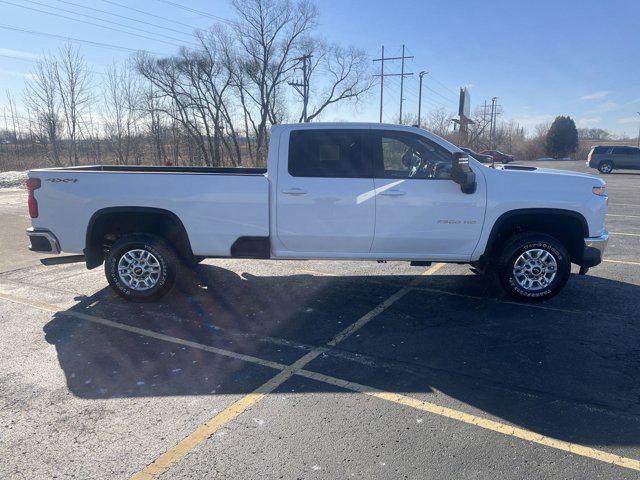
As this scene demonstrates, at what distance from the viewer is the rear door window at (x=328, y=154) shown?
5391mm

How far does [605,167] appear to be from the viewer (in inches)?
1318

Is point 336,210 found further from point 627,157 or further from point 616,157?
point 627,157

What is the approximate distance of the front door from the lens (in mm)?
5312

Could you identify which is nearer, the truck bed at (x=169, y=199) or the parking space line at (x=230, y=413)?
the parking space line at (x=230, y=413)

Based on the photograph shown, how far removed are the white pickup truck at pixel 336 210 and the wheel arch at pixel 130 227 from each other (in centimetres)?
2

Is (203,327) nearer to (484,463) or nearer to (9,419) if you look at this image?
(9,419)

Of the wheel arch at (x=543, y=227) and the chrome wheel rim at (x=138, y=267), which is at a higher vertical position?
the wheel arch at (x=543, y=227)

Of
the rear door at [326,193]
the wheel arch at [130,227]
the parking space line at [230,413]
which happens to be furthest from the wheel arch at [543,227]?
the wheel arch at [130,227]

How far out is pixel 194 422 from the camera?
3.21 meters

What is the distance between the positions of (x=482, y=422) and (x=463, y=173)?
2.78 m

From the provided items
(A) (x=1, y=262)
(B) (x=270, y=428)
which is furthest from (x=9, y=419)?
(A) (x=1, y=262)

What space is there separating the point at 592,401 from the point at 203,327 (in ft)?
11.5

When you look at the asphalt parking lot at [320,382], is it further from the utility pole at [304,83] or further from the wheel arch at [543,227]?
the utility pole at [304,83]

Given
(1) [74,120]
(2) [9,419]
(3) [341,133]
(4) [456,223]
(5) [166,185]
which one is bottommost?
(2) [9,419]
